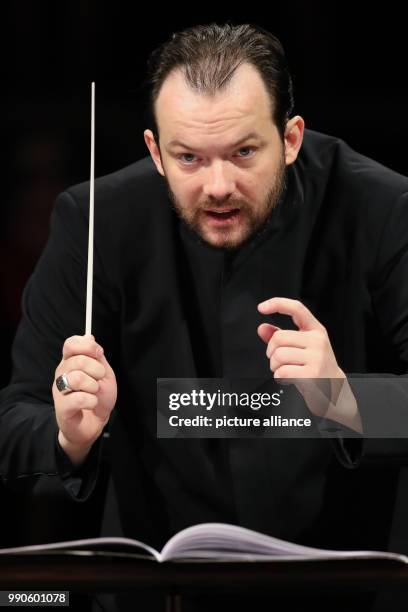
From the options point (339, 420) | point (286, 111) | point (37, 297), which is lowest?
point (339, 420)

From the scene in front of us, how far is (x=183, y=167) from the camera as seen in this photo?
1.58 metres

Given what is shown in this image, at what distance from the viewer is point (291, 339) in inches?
52.0

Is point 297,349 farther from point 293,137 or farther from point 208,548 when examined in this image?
point 293,137

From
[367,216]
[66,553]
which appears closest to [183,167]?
[367,216]

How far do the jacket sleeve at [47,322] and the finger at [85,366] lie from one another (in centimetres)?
23

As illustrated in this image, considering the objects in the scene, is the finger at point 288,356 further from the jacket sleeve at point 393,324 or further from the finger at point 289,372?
the jacket sleeve at point 393,324

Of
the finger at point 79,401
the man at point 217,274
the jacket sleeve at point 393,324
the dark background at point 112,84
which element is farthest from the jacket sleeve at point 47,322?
the jacket sleeve at point 393,324

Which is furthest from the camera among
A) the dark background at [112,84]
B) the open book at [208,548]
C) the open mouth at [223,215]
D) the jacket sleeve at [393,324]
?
the dark background at [112,84]

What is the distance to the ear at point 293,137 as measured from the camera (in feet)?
5.45

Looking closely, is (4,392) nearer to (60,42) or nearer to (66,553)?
(66,553)

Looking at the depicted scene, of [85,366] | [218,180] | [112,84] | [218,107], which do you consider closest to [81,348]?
[85,366]

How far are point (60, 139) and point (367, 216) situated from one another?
0.65m

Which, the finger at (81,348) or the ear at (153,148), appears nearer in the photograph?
the finger at (81,348)

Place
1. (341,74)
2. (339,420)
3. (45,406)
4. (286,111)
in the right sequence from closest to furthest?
1. (339,420)
2. (45,406)
3. (286,111)
4. (341,74)
